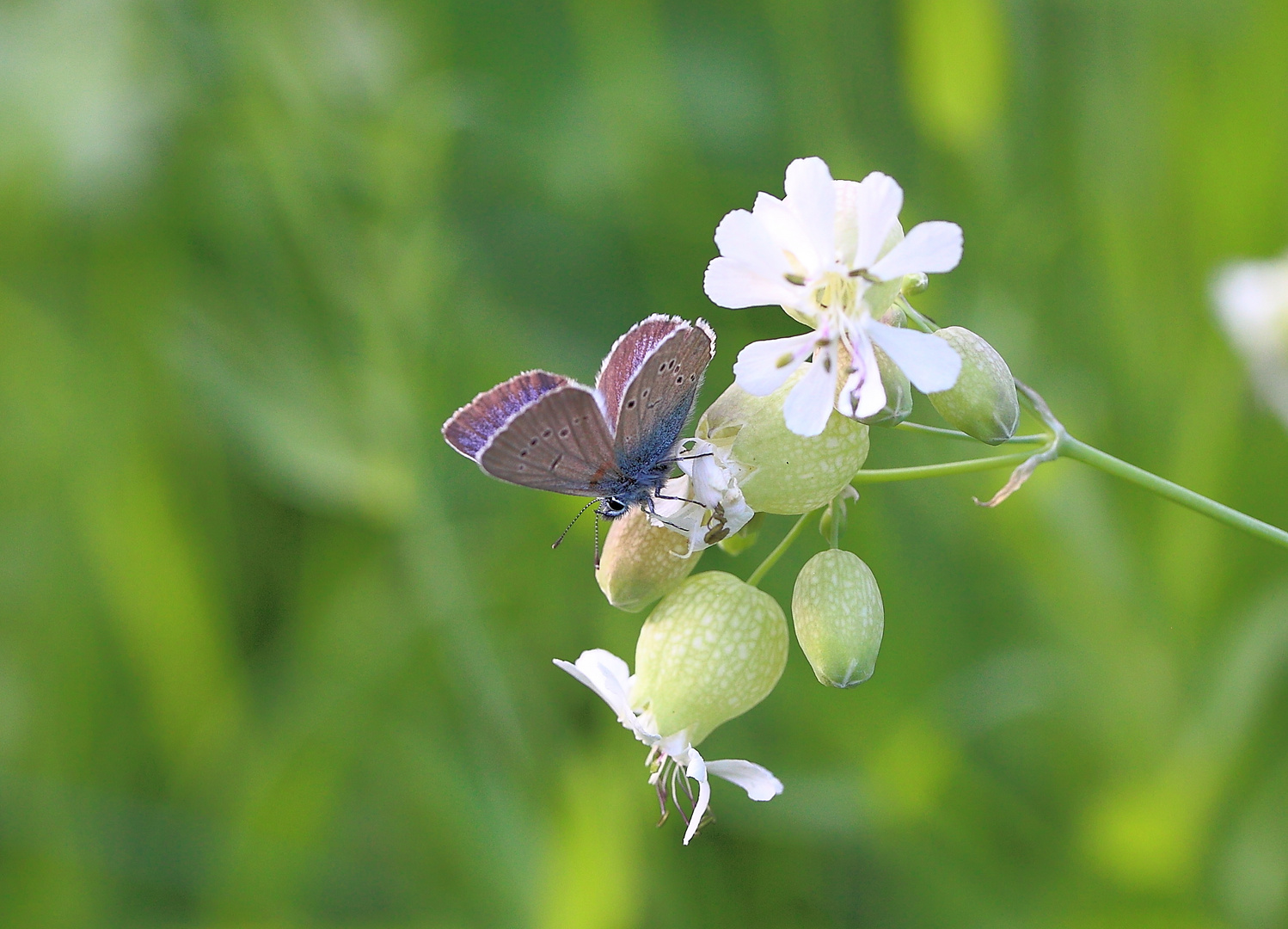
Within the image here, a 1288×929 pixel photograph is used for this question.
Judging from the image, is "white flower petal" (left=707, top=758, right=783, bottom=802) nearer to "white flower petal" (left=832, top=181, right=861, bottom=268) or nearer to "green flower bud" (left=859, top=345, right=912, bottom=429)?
"green flower bud" (left=859, top=345, right=912, bottom=429)

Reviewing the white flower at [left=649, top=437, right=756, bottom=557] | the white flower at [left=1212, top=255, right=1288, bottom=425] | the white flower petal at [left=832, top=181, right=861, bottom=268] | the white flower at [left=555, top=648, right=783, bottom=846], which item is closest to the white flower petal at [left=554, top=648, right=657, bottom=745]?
the white flower at [left=555, top=648, right=783, bottom=846]

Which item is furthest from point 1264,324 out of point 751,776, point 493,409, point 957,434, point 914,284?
point 493,409

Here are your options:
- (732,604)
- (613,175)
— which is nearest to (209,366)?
(613,175)

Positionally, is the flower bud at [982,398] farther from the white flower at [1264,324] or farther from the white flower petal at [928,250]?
the white flower at [1264,324]

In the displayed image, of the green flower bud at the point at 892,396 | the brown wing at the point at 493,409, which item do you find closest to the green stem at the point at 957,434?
the green flower bud at the point at 892,396

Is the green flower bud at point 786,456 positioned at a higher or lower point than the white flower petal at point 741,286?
lower

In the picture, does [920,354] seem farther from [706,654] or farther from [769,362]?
[706,654]

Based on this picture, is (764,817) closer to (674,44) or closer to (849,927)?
(849,927)

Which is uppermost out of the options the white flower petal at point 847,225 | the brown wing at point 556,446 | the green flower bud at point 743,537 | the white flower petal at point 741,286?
the white flower petal at point 847,225
